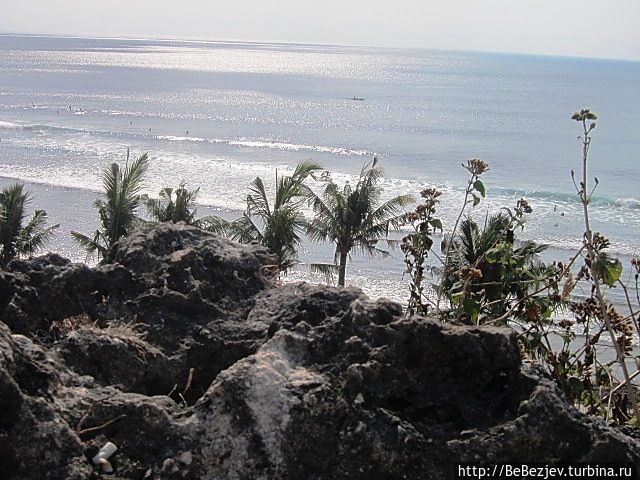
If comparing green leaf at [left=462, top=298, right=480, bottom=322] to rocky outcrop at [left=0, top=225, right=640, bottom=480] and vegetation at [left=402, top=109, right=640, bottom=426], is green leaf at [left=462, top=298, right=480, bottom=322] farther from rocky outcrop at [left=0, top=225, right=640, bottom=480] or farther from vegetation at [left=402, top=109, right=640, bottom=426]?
rocky outcrop at [left=0, top=225, right=640, bottom=480]

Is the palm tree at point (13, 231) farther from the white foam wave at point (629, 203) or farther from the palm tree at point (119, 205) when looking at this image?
the white foam wave at point (629, 203)

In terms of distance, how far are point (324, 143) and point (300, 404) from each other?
68.7 meters

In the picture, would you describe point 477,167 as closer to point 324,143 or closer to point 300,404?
point 300,404

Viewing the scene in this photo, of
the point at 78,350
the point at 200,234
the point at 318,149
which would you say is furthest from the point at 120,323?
the point at 318,149

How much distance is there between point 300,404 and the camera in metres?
3.72

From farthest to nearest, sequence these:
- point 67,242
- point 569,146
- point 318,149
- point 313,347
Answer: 1. point 569,146
2. point 318,149
3. point 67,242
4. point 313,347

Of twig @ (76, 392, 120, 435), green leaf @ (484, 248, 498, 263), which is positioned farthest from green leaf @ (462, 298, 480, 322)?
twig @ (76, 392, 120, 435)

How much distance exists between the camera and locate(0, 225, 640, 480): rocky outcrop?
11.9ft

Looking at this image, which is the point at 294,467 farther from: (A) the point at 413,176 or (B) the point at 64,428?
(A) the point at 413,176

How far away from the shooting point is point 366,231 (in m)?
23.8

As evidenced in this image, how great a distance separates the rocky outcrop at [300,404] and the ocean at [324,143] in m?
26.3

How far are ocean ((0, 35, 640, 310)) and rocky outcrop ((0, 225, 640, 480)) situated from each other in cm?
2625

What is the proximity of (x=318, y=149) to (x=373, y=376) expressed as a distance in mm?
64260

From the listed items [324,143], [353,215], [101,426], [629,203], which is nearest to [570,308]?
[101,426]
